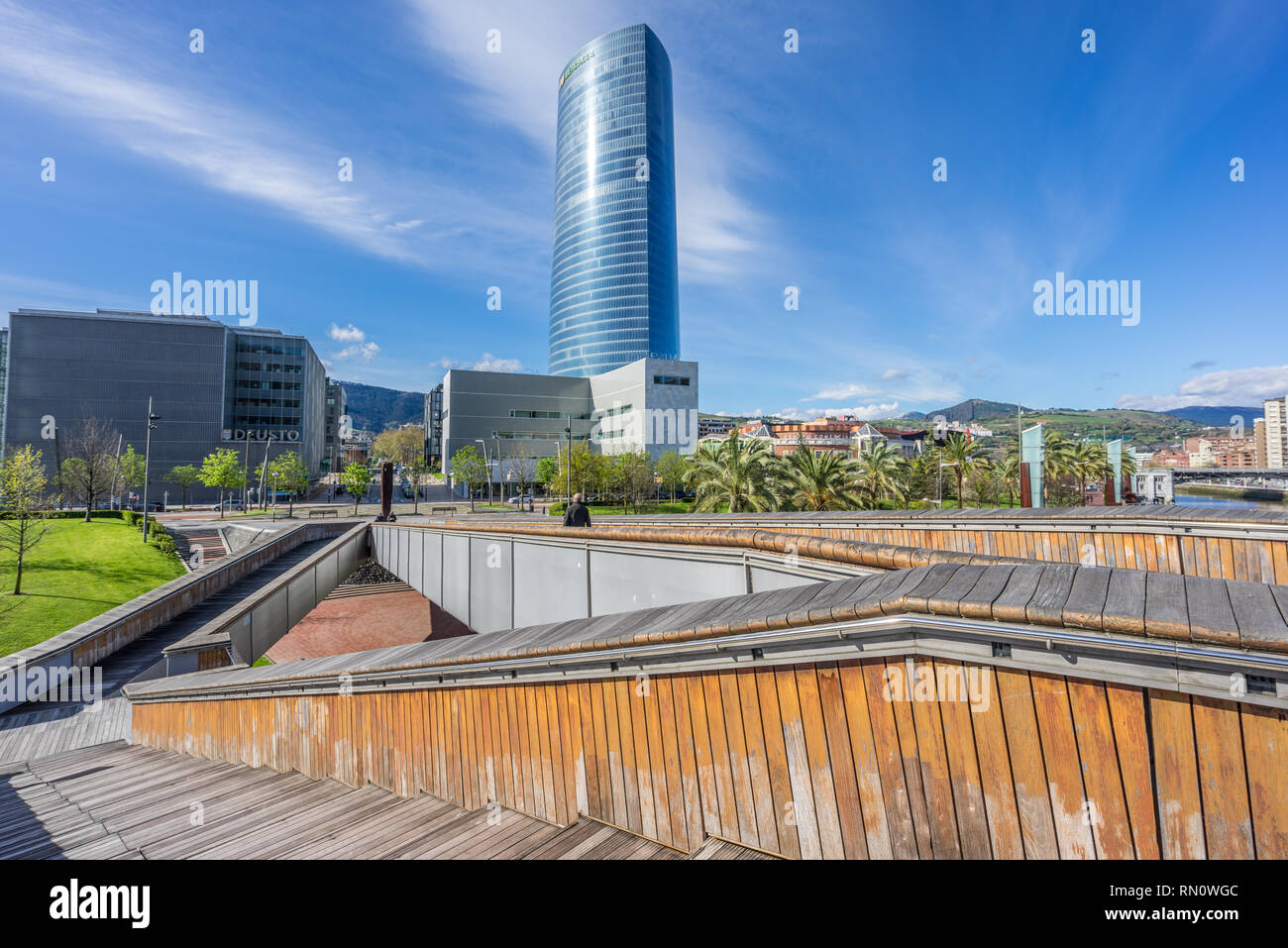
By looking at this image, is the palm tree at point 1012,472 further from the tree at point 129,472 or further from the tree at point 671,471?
the tree at point 129,472

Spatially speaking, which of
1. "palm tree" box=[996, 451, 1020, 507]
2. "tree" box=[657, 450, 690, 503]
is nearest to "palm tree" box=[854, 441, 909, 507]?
"palm tree" box=[996, 451, 1020, 507]

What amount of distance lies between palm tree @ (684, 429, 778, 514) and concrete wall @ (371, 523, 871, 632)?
14.8 metres

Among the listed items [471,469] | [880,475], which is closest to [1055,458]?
[880,475]

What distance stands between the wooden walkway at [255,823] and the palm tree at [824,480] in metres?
21.8

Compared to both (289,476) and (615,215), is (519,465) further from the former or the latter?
(615,215)

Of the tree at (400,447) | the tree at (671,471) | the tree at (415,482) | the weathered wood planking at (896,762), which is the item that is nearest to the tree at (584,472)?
the tree at (671,471)

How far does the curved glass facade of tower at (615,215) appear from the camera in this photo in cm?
11900

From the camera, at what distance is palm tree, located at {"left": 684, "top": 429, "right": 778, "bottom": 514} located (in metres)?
26.0

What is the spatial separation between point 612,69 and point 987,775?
160 meters

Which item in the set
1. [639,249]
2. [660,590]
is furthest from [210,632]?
Result: [639,249]

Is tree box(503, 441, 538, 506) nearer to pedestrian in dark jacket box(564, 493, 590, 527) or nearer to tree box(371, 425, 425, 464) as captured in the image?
tree box(371, 425, 425, 464)

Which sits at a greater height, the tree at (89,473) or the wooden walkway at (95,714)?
the tree at (89,473)
